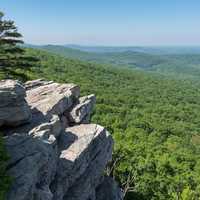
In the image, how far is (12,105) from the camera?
75.0ft

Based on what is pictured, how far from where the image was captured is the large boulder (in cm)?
2242

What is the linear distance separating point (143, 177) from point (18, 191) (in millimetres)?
26625

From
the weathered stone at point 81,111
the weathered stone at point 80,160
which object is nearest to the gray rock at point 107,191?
the weathered stone at point 80,160

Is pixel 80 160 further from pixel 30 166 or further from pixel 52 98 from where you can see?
pixel 52 98

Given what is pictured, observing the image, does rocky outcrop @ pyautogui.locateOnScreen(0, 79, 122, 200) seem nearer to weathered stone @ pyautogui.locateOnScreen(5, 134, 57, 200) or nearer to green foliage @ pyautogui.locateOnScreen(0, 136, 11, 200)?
weathered stone @ pyautogui.locateOnScreen(5, 134, 57, 200)

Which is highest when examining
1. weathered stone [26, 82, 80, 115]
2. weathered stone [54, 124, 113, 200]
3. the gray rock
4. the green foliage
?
the green foliage

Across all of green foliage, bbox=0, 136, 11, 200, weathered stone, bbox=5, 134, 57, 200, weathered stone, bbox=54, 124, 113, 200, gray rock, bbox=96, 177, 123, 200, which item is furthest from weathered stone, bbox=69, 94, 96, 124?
green foliage, bbox=0, 136, 11, 200

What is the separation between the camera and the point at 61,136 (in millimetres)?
26172

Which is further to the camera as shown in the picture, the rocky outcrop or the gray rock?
the gray rock

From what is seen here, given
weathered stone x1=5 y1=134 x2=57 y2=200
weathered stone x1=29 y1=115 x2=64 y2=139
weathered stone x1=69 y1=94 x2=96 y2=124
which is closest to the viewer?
weathered stone x1=5 y1=134 x2=57 y2=200

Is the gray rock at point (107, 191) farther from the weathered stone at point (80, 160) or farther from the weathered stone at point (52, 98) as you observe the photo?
the weathered stone at point (52, 98)

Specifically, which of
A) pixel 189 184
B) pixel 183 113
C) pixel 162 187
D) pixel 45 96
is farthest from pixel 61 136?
pixel 183 113

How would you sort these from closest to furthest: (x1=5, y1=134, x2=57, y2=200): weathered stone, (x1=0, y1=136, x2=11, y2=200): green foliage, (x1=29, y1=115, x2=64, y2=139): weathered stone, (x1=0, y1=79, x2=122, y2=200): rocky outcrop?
(x1=0, y1=136, x2=11, y2=200): green foliage
(x1=5, y1=134, x2=57, y2=200): weathered stone
(x1=0, y1=79, x2=122, y2=200): rocky outcrop
(x1=29, y1=115, x2=64, y2=139): weathered stone

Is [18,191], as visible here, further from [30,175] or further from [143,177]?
[143,177]
